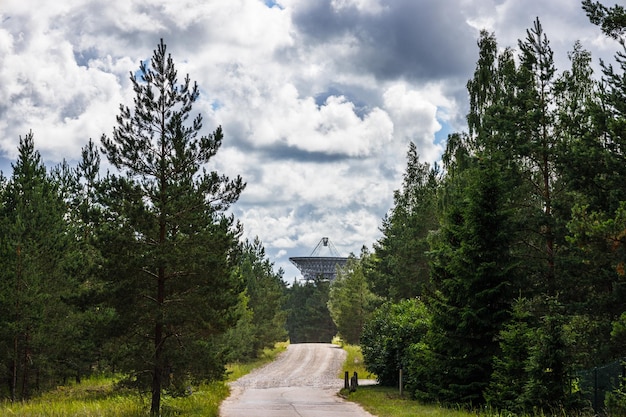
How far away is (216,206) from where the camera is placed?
21297 mm

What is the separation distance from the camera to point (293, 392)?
34281 millimetres

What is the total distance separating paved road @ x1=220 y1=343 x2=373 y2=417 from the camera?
23.6 m

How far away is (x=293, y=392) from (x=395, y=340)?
21.2 ft

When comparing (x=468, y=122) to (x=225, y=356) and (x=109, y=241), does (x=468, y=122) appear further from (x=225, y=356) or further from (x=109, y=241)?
(x=109, y=241)

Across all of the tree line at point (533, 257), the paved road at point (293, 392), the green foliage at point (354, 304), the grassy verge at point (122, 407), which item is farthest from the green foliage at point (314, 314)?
the tree line at point (533, 257)

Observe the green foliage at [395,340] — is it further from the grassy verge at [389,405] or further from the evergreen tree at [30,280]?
the evergreen tree at [30,280]

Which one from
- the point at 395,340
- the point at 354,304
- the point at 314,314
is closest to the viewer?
the point at 395,340

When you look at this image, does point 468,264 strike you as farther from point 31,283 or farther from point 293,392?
point 31,283

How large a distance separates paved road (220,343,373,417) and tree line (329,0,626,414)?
411 cm

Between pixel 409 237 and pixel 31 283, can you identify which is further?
pixel 409 237

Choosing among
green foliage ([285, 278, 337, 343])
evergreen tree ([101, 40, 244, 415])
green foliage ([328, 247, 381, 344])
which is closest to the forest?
evergreen tree ([101, 40, 244, 415])

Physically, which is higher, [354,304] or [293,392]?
[354,304]

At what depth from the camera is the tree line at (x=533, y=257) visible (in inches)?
682

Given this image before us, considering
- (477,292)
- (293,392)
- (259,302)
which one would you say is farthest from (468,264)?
(259,302)
